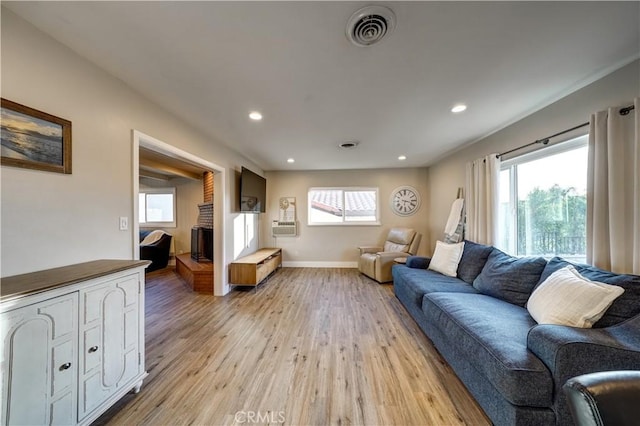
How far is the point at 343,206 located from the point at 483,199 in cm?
294

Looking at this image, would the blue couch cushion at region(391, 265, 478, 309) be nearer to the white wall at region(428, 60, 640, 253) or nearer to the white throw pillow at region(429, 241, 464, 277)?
the white throw pillow at region(429, 241, 464, 277)

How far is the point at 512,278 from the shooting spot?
6.65 feet

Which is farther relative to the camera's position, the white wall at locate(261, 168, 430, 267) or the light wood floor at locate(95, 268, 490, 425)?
the white wall at locate(261, 168, 430, 267)

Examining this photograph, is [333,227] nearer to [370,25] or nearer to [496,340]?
[496,340]

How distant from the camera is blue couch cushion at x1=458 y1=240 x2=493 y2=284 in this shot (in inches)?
101

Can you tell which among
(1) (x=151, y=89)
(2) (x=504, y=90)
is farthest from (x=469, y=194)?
(1) (x=151, y=89)

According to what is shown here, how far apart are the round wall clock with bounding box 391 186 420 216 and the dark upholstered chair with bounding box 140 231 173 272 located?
216 inches

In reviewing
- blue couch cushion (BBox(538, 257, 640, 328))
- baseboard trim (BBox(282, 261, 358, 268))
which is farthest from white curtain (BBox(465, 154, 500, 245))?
baseboard trim (BBox(282, 261, 358, 268))

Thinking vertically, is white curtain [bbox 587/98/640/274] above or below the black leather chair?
above

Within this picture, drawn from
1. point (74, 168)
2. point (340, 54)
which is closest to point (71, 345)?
point (74, 168)

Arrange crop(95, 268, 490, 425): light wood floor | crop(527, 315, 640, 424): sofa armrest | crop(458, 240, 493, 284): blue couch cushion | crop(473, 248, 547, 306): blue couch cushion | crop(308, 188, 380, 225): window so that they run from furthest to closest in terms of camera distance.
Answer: crop(308, 188, 380, 225): window < crop(458, 240, 493, 284): blue couch cushion < crop(473, 248, 547, 306): blue couch cushion < crop(95, 268, 490, 425): light wood floor < crop(527, 315, 640, 424): sofa armrest

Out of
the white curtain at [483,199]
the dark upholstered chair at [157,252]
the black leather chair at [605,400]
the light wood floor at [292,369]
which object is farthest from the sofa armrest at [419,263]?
the dark upholstered chair at [157,252]

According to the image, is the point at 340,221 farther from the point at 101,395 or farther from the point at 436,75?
the point at 101,395

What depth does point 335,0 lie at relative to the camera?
3.78ft
